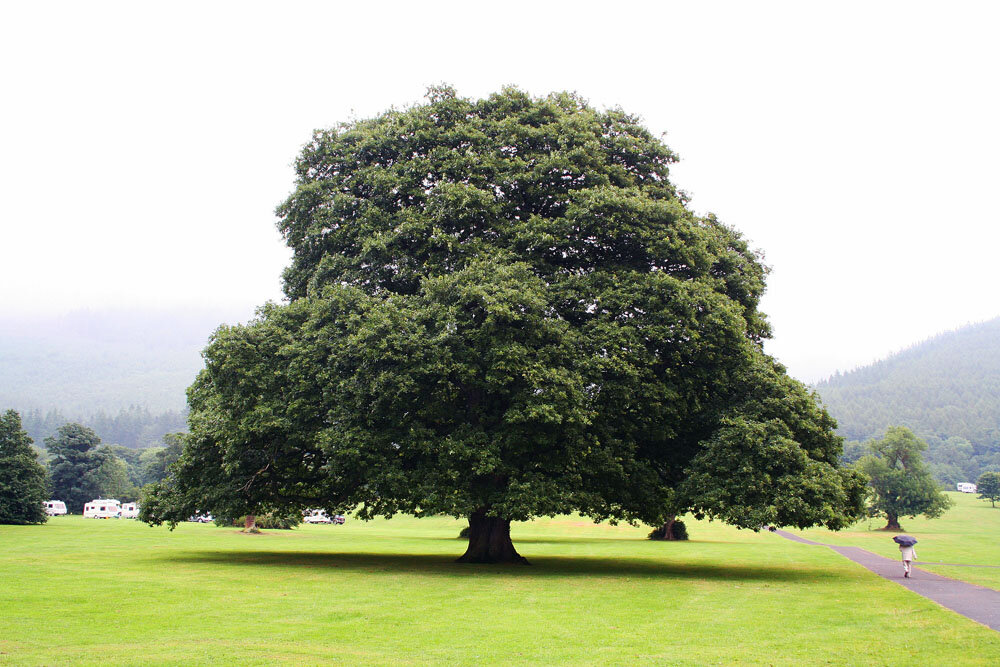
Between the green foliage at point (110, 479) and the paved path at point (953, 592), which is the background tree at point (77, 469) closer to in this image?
the green foliage at point (110, 479)

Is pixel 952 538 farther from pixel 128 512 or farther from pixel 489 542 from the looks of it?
pixel 128 512

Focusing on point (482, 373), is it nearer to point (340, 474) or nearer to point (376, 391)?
point (376, 391)

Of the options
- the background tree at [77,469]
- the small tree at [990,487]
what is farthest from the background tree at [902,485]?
the background tree at [77,469]

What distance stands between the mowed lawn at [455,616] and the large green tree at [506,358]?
2880 millimetres

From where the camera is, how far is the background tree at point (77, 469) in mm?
95125

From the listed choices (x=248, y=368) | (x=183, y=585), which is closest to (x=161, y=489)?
(x=248, y=368)

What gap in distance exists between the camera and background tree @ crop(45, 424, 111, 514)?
95125mm

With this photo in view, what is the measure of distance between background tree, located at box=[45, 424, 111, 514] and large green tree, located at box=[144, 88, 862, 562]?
7721 cm

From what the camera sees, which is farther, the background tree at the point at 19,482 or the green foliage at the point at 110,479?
the green foliage at the point at 110,479

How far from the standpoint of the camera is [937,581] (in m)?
23.7

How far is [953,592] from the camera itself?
20312mm

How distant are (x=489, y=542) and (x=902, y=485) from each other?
240ft

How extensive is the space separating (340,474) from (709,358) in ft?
43.4

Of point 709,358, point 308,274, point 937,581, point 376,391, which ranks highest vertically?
point 308,274
